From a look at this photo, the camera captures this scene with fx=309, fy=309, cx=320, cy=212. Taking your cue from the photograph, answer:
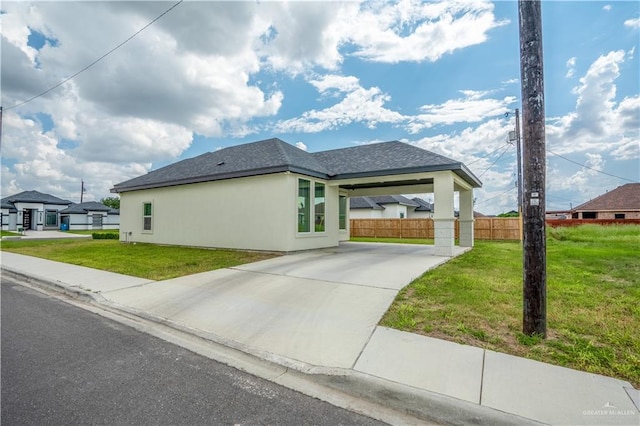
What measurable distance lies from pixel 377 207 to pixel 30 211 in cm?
4024

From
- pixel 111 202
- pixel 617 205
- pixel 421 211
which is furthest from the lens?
pixel 111 202

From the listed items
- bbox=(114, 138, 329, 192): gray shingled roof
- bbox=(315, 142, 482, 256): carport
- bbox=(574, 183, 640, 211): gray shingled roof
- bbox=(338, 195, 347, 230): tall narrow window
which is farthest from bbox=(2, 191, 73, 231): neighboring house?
bbox=(574, 183, 640, 211): gray shingled roof

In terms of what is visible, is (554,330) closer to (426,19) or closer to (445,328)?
(445,328)

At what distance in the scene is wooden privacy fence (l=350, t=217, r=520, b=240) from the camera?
2027 centimetres

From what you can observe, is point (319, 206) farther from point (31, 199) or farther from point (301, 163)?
point (31, 199)

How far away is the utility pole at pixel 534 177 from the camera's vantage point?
3.73m

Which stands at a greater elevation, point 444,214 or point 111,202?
point 111,202

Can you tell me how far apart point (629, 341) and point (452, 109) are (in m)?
15.0

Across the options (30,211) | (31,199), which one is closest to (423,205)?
(31,199)

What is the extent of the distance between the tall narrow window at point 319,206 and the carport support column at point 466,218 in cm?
708

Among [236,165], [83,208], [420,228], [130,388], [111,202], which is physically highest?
[111,202]

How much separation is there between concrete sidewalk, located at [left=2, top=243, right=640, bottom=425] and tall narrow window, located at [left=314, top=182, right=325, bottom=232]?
5.19 m

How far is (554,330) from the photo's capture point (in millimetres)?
3994

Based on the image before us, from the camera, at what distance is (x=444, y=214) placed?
10.7m
